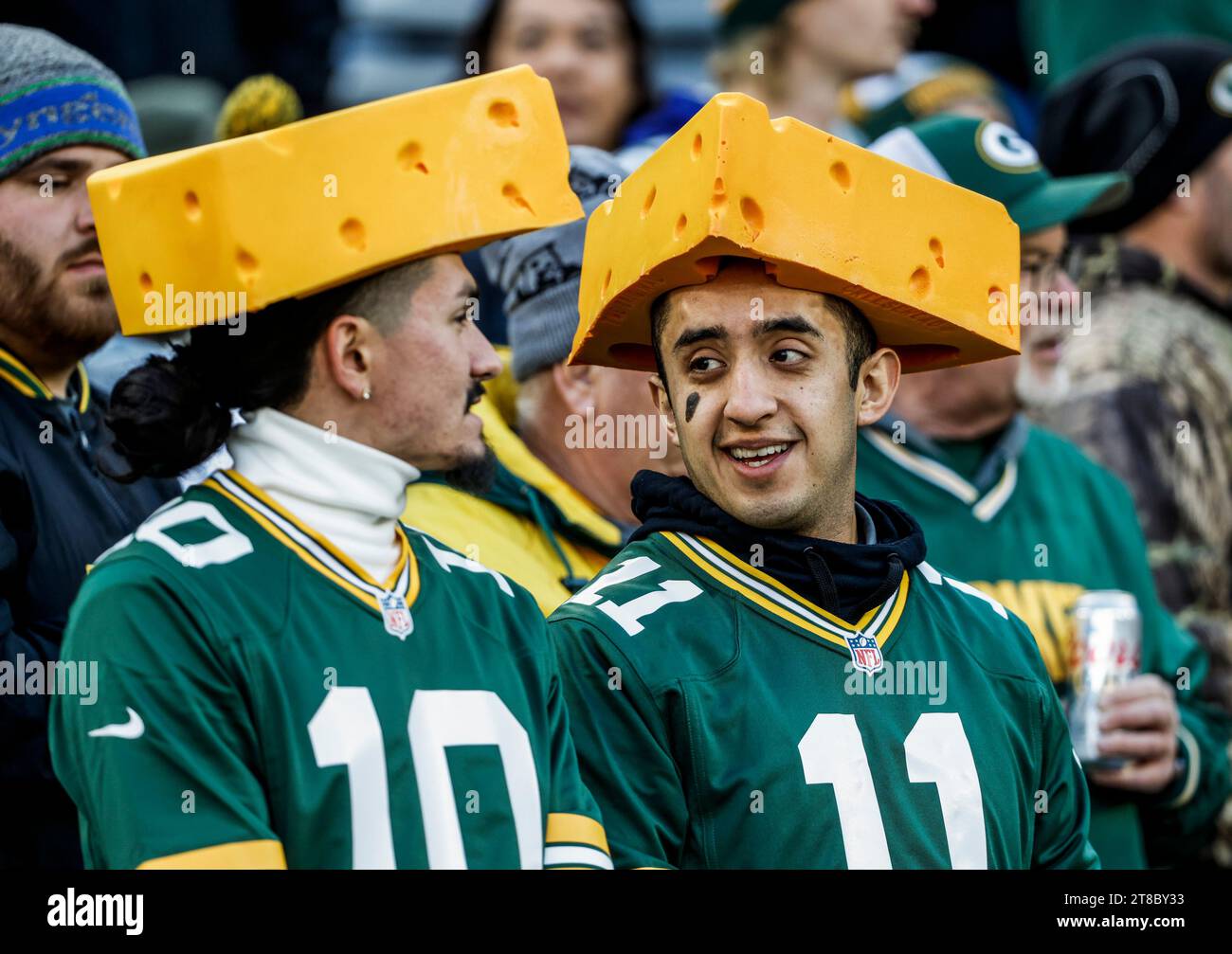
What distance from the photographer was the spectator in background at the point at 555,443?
3.47m

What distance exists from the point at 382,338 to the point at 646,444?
107 cm

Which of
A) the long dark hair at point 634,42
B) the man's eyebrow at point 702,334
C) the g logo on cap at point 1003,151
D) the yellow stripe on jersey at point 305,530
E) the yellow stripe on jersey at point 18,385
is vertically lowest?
the yellow stripe on jersey at point 305,530

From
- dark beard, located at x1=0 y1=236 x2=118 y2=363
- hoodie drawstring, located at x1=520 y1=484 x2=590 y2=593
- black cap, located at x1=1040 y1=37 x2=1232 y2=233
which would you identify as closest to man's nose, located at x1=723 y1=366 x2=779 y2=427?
hoodie drawstring, located at x1=520 y1=484 x2=590 y2=593

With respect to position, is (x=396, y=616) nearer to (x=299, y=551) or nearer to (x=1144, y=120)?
(x=299, y=551)

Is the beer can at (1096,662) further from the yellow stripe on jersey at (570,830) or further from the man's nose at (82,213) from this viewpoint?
the man's nose at (82,213)

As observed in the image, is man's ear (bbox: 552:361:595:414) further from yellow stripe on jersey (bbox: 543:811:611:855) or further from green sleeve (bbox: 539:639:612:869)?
yellow stripe on jersey (bbox: 543:811:611:855)

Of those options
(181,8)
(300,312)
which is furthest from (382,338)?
(181,8)

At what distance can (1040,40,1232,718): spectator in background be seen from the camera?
4.60m

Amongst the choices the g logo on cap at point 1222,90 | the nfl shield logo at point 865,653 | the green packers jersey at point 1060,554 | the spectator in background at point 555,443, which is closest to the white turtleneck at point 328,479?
the nfl shield logo at point 865,653

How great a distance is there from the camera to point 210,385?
261 centimetres

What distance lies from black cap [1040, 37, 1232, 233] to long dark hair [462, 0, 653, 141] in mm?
1064

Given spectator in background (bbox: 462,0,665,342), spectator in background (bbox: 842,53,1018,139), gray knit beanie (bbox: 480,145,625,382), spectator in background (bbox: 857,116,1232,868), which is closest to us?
gray knit beanie (bbox: 480,145,625,382)

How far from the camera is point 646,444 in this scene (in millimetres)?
3648

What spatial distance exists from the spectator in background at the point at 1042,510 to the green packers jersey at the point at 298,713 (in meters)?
1.57
